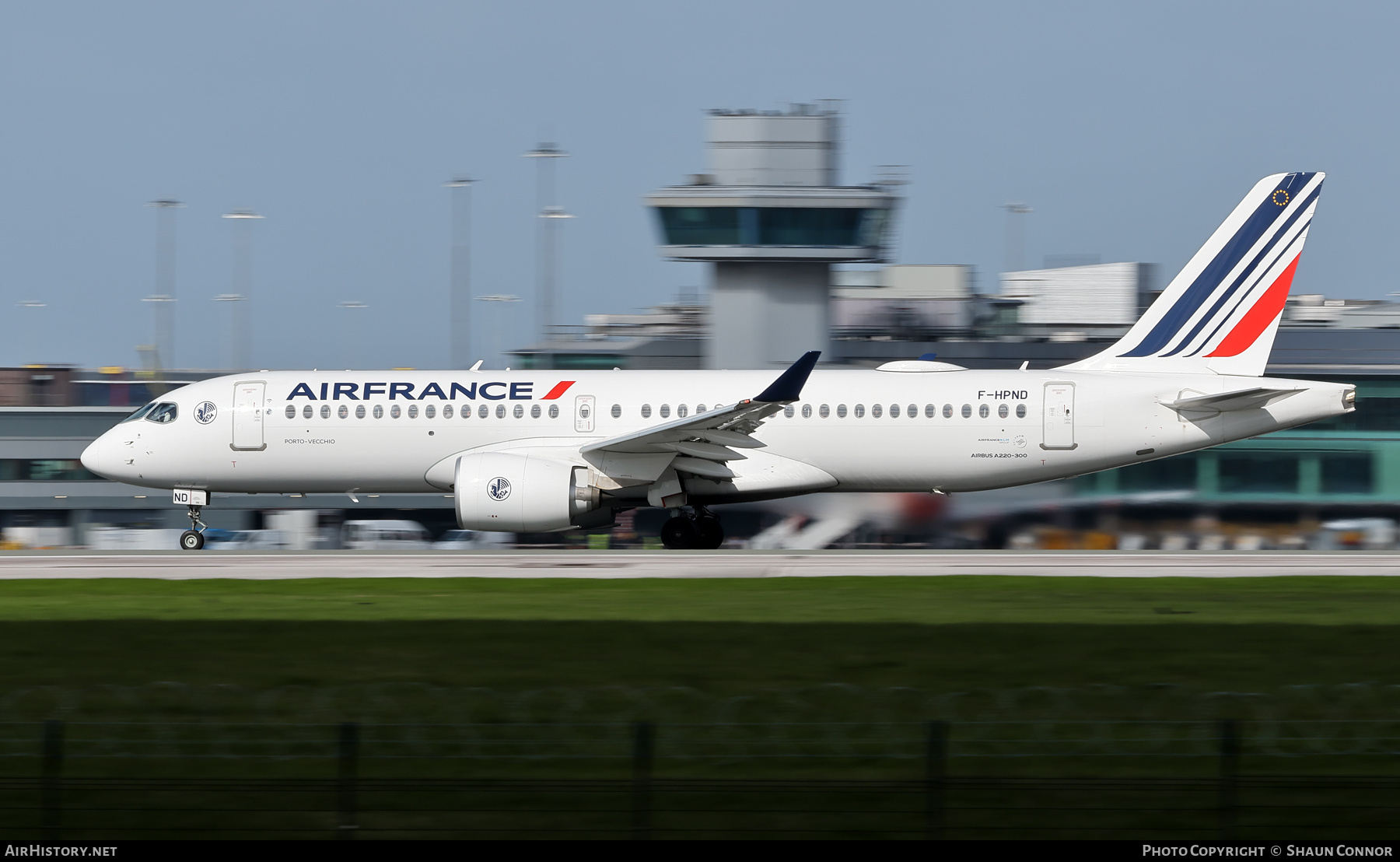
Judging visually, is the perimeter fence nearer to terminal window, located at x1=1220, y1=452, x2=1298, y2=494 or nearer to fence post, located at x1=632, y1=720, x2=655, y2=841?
fence post, located at x1=632, y1=720, x2=655, y2=841

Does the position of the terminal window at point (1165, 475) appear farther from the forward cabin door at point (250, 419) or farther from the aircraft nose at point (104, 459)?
the aircraft nose at point (104, 459)

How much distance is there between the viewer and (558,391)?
28.1 metres

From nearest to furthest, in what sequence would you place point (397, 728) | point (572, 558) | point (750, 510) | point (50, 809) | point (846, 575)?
point (50, 809)
point (397, 728)
point (846, 575)
point (572, 558)
point (750, 510)

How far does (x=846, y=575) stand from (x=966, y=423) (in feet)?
23.2

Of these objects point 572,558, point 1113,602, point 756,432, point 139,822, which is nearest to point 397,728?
point 139,822

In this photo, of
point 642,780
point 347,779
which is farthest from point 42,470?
point 642,780

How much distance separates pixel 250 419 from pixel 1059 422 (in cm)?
1546

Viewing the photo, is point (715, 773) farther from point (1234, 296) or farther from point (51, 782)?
point (1234, 296)

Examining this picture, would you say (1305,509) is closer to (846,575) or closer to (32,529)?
(846,575)

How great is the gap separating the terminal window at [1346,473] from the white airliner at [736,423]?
477 inches

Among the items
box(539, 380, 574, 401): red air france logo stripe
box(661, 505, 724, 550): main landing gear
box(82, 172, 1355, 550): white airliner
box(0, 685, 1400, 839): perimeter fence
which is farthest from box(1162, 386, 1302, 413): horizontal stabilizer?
box(0, 685, 1400, 839): perimeter fence

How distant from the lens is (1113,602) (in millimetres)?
17609

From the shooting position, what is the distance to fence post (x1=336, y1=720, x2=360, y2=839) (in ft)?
23.9

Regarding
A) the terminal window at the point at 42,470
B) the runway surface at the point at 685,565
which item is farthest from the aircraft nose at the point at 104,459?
the terminal window at the point at 42,470
